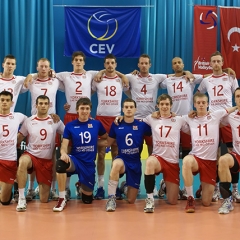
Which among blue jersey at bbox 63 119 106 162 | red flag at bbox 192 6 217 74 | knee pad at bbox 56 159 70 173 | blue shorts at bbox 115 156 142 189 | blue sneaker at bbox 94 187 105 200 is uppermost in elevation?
red flag at bbox 192 6 217 74

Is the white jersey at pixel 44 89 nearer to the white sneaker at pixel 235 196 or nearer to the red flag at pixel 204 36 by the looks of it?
the white sneaker at pixel 235 196

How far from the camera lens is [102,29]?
8750mm

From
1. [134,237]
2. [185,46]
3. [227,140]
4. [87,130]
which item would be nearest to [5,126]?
[87,130]

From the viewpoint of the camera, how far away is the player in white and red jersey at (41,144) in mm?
4812

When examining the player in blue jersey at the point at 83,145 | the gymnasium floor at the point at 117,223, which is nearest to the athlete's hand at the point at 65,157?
the player in blue jersey at the point at 83,145

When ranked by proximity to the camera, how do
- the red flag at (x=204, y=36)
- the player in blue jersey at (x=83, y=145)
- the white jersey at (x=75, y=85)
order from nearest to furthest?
1. the player in blue jersey at (x=83, y=145)
2. the white jersey at (x=75, y=85)
3. the red flag at (x=204, y=36)

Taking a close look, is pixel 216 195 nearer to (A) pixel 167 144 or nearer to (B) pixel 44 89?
(A) pixel 167 144

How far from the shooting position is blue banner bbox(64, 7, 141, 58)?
8.59 meters

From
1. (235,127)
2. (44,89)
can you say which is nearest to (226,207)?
(235,127)

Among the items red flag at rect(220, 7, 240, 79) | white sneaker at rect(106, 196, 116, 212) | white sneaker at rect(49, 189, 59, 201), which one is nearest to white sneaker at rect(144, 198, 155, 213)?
white sneaker at rect(106, 196, 116, 212)

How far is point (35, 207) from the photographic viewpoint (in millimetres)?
4578

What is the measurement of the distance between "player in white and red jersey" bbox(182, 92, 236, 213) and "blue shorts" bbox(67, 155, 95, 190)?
1148 millimetres

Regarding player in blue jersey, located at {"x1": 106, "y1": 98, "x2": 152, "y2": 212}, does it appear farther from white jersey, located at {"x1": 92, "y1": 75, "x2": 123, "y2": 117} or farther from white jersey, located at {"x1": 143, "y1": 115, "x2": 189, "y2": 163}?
white jersey, located at {"x1": 92, "y1": 75, "x2": 123, "y2": 117}

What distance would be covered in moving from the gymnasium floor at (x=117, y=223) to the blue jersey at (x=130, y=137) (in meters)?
0.61
